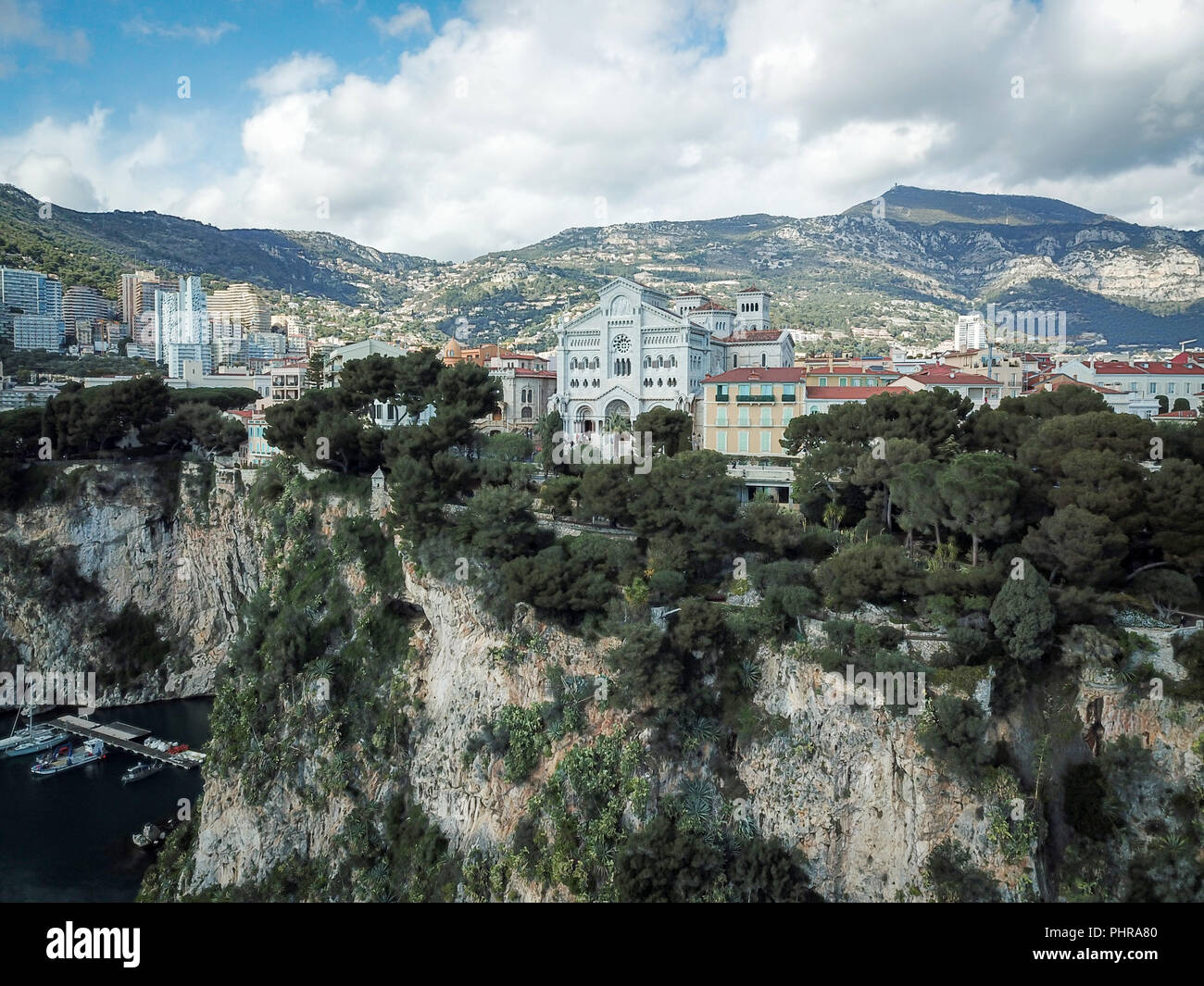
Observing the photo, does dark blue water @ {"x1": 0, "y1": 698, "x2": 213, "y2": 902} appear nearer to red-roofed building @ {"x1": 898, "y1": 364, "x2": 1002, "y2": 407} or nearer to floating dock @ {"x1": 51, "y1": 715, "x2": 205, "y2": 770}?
floating dock @ {"x1": 51, "y1": 715, "x2": 205, "y2": 770}

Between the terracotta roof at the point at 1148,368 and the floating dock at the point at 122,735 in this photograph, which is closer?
the floating dock at the point at 122,735

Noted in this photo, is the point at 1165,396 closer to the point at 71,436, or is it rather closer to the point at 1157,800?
the point at 1157,800

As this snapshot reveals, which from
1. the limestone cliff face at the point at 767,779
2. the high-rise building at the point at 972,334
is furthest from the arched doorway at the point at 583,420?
the high-rise building at the point at 972,334

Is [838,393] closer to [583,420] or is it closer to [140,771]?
[583,420]

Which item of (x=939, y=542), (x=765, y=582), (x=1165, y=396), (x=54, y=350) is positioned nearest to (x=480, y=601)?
(x=765, y=582)

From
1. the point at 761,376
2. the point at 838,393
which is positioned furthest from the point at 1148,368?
the point at 761,376

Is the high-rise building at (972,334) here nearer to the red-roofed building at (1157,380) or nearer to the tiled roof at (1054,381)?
the red-roofed building at (1157,380)

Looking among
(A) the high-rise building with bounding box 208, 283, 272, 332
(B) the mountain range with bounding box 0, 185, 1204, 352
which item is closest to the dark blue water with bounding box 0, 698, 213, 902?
(B) the mountain range with bounding box 0, 185, 1204, 352
